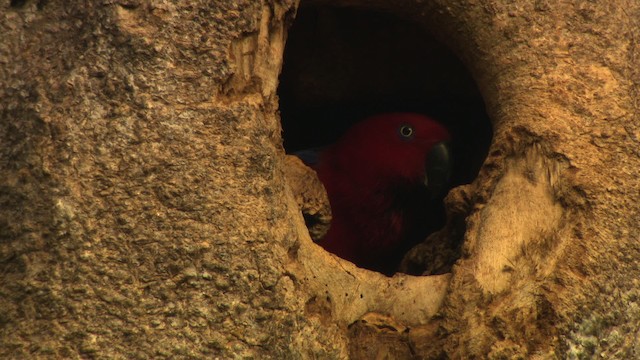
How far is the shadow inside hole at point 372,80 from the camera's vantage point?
3.12 metres

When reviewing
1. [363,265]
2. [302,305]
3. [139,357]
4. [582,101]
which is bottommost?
[363,265]

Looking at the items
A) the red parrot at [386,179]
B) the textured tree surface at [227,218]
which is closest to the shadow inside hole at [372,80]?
the red parrot at [386,179]

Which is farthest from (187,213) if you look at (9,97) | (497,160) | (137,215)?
(497,160)

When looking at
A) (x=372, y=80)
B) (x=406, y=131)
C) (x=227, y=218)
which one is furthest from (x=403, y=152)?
(x=227, y=218)

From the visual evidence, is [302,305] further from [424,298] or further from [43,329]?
[43,329]

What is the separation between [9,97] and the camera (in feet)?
6.09

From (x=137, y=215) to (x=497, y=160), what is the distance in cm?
102

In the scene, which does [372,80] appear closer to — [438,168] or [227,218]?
[438,168]

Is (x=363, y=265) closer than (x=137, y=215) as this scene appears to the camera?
No

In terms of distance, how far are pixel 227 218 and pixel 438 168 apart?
1753 millimetres

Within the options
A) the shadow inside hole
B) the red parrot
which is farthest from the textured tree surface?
the red parrot

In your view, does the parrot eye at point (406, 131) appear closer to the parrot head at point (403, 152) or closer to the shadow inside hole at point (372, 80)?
the parrot head at point (403, 152)

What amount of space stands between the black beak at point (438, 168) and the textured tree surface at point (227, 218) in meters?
1.17

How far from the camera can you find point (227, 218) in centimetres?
181
